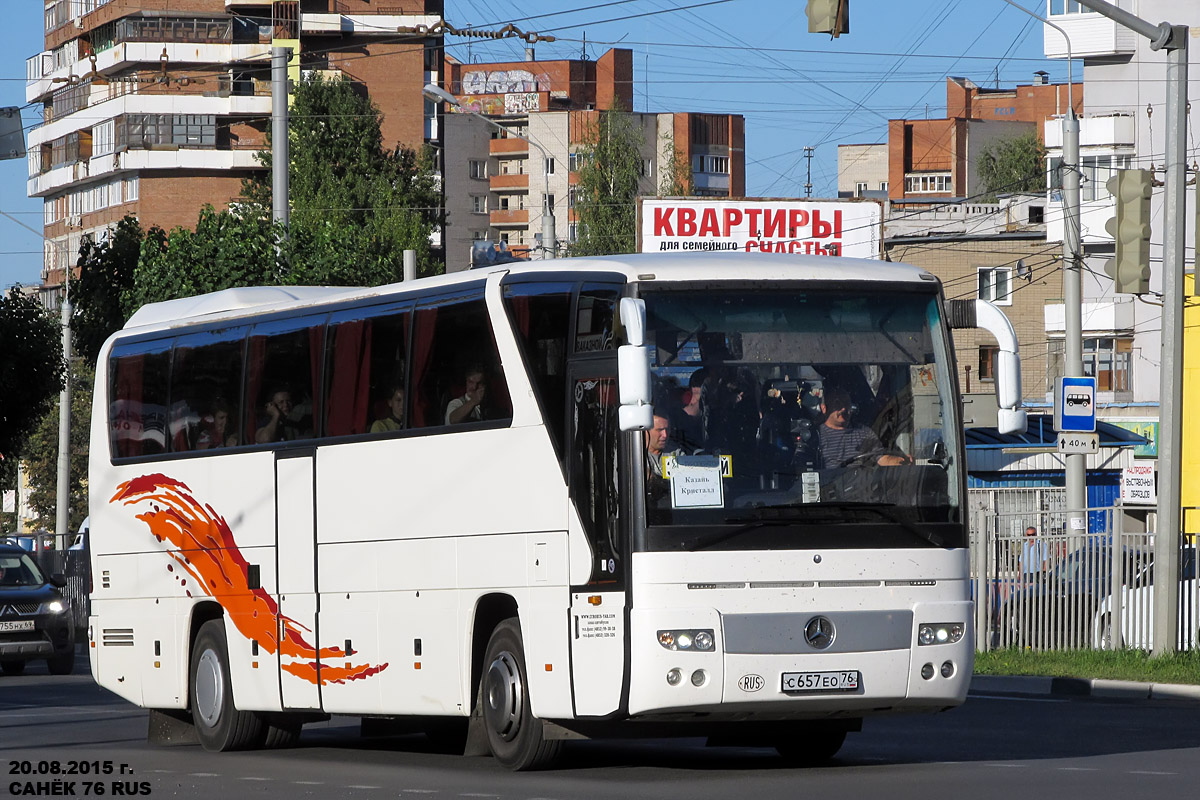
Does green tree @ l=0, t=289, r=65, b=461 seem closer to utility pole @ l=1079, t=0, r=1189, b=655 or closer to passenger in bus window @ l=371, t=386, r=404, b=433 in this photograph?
utility pole @ l=1079, t=0, r=1189, b=655

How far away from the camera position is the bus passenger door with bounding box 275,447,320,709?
16.2 metres

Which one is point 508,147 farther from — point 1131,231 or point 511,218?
point 1131,231

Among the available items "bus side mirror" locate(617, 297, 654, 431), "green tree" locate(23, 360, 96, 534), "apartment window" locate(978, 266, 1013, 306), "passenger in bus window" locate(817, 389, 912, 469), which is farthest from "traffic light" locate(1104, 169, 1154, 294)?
"green tree" locate(23, 360, 96, 534)

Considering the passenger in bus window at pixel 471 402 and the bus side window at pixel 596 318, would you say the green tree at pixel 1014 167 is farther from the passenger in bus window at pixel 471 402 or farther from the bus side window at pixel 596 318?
the bus side window at pixel 596 318

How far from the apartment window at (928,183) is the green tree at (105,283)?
312 feet

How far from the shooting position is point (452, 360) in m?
14.7

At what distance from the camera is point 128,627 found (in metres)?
18.9

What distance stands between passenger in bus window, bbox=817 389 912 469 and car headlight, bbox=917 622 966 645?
3.38 ft

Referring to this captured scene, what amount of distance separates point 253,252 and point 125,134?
58.2m

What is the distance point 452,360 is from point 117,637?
19.4 ft

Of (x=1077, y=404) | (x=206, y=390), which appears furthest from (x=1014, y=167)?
(x=206, y=390)

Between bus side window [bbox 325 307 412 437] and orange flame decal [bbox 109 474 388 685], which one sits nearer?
bus side window [bbox 325 307 412 437]

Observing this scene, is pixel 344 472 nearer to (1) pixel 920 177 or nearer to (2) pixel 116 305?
(2) pixel 116 305

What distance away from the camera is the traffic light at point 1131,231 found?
889 inches
